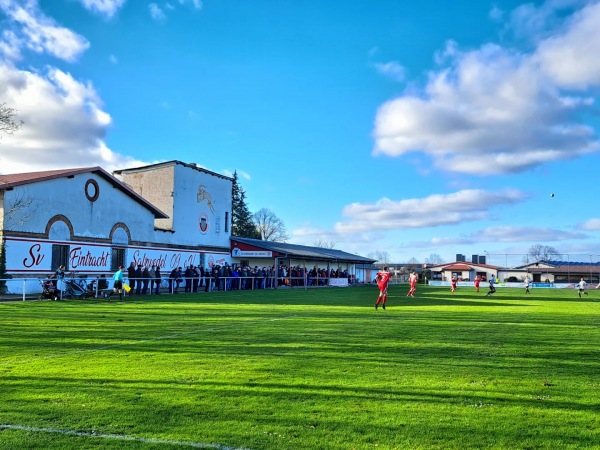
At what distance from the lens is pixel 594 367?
8.92 m

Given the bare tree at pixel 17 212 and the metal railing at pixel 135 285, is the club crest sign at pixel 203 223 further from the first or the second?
the bare tree at pixel 17 212

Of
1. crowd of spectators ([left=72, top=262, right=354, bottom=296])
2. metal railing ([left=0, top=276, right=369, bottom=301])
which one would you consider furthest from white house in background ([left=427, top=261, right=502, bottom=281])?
metal railing ([left=0, top=276, right=369, bottom=301])

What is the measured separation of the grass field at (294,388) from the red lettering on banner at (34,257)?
1489 centimetres

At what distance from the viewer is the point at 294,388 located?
7.09 metres

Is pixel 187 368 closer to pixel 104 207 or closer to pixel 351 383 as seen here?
pixel 351 383

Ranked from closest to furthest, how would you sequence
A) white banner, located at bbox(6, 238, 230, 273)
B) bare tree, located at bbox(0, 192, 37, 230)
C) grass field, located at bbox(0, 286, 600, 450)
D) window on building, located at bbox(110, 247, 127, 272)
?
grass field, located at bbox(0, 286, 600, 450)
bare tree, located at bbox(0, 192, 37, 230)
white banner, located at bbox(6, 238, 230, 273)
window on building, located at bbox(110, 247, 127, 272)

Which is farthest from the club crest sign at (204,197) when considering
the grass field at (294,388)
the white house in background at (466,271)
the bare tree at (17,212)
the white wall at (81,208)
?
the white house in background at (466,271)

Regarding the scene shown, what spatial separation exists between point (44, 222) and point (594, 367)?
1039 inches

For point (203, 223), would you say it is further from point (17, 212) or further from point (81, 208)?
point (17, 212)

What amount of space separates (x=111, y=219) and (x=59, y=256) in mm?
4716

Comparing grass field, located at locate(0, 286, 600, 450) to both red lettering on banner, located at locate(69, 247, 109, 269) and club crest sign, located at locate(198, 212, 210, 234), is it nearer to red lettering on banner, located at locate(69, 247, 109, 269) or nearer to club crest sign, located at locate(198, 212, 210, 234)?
red lettering on banner, located at locate(69, 247, 109, 269)

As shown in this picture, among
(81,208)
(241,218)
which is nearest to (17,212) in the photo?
(81,208)

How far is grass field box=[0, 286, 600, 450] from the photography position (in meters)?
5.24

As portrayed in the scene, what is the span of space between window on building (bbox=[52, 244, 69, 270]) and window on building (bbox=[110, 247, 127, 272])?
149 inches
